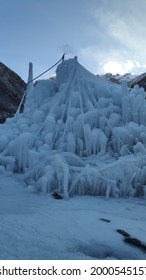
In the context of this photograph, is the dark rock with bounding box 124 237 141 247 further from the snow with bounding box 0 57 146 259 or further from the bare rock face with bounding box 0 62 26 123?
the bare rock face with bounding box 0 62 26 123

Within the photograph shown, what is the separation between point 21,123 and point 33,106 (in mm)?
771

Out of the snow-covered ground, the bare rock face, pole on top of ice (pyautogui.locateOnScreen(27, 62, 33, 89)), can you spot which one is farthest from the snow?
the bare rock face

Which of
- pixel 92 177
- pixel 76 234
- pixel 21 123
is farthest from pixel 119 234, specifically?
pixel 21 123

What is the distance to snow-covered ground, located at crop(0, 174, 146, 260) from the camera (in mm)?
4203

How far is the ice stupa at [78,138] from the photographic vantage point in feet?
23.7

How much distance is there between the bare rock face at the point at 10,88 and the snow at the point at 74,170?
15.9m

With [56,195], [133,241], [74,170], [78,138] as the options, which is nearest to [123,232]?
[133,241]

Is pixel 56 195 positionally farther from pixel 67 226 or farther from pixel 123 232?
pixel 123 232

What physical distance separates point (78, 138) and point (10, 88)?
21.4 meters

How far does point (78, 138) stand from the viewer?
8422 mm

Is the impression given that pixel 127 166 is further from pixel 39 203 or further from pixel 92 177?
pixel 39 203

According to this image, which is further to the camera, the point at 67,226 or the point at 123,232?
the point at 67,226

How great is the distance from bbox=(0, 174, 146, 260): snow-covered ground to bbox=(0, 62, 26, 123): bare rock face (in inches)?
771

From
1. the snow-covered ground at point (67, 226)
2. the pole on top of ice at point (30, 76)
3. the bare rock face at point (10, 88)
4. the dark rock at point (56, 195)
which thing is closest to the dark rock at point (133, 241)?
the snow-covered ground at point (67, 226)
